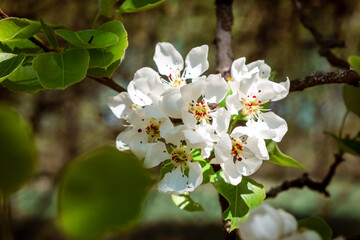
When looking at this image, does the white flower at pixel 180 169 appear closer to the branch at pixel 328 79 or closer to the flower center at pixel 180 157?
the flower center at pixel 180 157

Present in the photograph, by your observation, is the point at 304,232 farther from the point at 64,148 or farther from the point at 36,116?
the point at 64,148

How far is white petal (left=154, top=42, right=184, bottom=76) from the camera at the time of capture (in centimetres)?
61

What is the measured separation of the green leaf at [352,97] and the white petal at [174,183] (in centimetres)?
39

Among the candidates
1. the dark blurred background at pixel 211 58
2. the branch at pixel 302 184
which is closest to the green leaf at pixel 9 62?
the branch at pixel 302 184

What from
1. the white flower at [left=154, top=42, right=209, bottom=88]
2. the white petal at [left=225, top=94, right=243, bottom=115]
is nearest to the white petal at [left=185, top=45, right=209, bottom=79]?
the white flower at [left=154, top=42, right=209, bottom=88]

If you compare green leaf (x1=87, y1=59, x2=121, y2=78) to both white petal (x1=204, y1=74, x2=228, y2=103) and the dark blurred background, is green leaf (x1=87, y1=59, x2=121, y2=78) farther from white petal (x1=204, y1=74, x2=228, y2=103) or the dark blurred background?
the dark blurred background

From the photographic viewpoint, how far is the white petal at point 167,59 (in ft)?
1.99

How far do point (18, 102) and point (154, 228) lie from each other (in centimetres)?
196

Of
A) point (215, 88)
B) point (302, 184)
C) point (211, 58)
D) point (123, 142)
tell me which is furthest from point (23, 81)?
point (211, 58)

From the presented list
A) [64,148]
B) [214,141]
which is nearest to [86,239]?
[214,141]

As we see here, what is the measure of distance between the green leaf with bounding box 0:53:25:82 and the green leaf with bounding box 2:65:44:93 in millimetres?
72

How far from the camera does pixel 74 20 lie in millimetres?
2287

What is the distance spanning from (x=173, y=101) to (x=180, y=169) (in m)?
0.10

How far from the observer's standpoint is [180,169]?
0.51 meters
